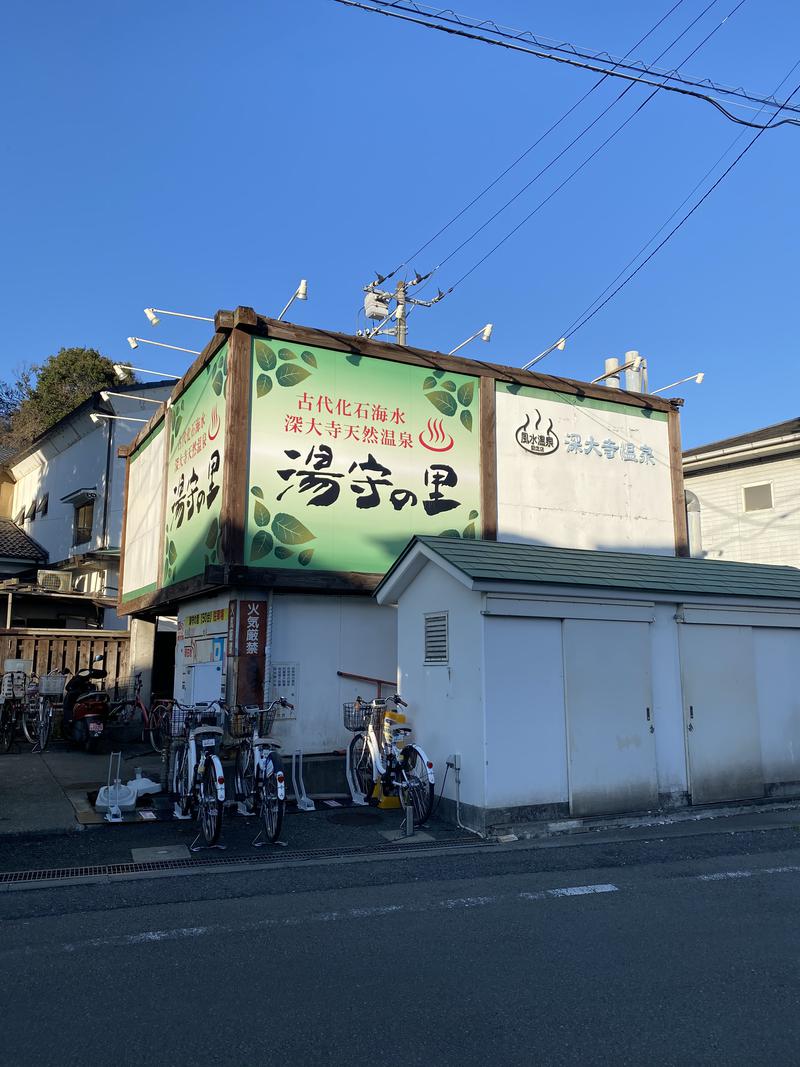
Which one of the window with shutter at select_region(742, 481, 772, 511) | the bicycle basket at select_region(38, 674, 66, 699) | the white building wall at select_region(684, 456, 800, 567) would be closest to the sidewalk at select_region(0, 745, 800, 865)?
the bicycle basket at select_region(38, 674, 66, 699)

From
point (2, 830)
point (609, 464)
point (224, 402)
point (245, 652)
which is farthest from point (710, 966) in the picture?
point (609, 464)

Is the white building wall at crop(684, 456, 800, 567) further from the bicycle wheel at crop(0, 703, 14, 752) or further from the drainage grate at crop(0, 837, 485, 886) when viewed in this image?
the bicycle wheel at crop(0, 703, 14, 752)

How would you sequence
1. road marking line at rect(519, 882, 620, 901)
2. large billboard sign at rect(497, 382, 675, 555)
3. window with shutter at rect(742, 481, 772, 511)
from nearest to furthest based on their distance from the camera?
road marking line at rect(519, 882, 620, 901)
large billboard sign at rect(497, 382, 675, 555)
window with shutter at rect(742, 481, 772, 511)

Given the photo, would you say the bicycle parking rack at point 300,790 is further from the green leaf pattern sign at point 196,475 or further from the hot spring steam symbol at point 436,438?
the hot spring steam symbol at point 436,438

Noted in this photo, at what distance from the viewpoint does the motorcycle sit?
15.2 metres

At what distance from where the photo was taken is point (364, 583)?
13.1 metres

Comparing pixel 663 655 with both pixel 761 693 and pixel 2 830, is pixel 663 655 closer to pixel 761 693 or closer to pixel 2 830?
pixel 761 693

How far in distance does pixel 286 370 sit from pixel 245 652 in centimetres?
456

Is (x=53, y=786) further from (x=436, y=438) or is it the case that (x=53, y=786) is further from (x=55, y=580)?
(x=55, y=580)

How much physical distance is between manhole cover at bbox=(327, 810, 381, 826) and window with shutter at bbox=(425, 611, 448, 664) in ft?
6.65

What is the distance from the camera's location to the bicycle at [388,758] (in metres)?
9.60

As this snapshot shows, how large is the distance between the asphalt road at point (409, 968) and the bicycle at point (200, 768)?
1.21 metres

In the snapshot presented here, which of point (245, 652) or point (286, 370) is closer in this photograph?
point (245, 652)

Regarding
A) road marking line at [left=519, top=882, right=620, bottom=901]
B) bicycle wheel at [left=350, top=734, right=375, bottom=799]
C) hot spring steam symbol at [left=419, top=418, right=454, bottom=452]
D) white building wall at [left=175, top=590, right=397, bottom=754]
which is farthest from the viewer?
hot spring steam symbol at [left=419, top=418, right=454, bottom=452]
